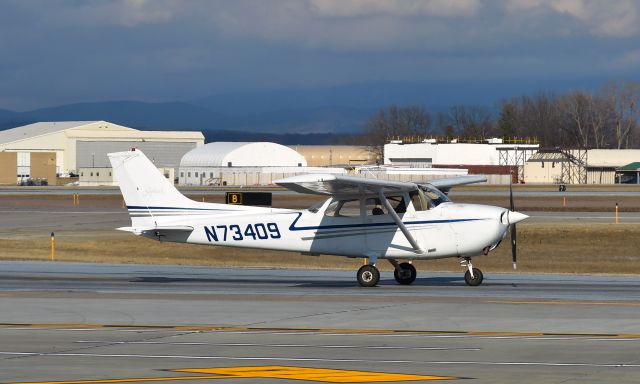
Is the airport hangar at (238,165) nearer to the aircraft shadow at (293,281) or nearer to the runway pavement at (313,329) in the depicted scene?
the aircraft shadow at (293,281)

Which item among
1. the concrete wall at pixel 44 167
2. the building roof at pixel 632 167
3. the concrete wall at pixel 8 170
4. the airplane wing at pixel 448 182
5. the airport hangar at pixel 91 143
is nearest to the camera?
the airplane wing at pixel 448 182

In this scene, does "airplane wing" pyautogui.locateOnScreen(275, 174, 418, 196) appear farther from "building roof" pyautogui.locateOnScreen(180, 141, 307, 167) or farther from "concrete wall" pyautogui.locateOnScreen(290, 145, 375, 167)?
"concrete wall" pyautogui.locateOnScreen(290, 145, 375, 167)

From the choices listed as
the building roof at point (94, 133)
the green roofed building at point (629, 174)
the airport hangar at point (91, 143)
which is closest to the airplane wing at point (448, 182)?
the green roofed building at point (629, 174)

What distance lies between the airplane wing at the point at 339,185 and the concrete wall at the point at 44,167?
117 meters

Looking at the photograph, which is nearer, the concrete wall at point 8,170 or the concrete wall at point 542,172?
the concrete wall at point 542,172

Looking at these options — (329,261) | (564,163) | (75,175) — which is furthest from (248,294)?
(75,175)

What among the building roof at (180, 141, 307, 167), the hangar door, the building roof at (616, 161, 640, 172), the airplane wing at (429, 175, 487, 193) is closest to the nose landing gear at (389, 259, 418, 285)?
the airplane wing at (429, 175, 487, 193)

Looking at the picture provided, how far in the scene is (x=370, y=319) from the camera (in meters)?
20.1

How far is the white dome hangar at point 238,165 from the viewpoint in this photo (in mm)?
136250

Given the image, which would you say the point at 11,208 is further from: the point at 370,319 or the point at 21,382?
the point at 21,382

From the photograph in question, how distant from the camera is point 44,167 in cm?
13975

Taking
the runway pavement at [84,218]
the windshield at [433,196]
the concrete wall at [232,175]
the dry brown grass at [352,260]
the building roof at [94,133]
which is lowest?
the dry brown grass at [352,260]

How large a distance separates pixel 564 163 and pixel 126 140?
6678 centimetres

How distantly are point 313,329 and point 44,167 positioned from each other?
126 metres
